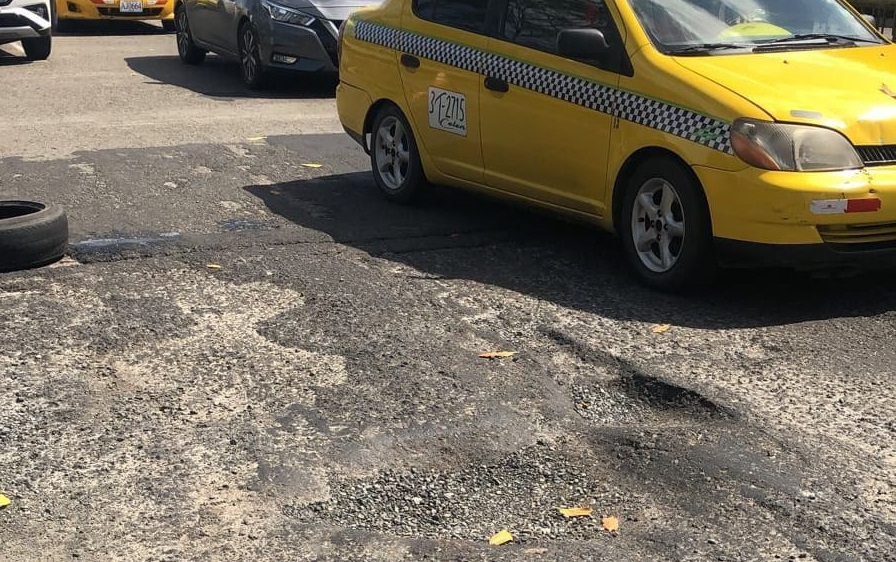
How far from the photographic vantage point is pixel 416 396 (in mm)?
5297

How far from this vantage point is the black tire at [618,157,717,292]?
21.2 ft

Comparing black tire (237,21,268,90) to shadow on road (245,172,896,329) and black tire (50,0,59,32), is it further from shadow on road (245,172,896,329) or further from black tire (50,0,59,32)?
black tire (50,0,59,32)

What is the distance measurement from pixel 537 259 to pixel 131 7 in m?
13.5

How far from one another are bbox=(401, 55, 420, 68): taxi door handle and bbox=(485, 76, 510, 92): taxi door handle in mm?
784

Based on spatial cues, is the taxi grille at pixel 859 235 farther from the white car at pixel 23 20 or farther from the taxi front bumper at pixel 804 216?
the white car at pixel 23 20

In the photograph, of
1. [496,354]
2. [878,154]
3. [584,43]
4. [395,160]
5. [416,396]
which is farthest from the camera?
[395,160]

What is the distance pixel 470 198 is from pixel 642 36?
7.87ft

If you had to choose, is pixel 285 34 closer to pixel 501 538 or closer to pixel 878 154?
pixel 878 154

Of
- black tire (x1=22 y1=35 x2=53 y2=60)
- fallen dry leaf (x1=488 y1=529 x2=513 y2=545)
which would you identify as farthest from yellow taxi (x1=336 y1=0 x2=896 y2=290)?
black tire (x1=22 y1=35 x2=53 y2=60)

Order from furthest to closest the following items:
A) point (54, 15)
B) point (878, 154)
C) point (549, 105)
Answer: point (54, 15), point (549, 105), point (878, 154)

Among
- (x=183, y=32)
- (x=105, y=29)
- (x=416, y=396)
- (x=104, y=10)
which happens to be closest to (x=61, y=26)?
(x=105, y=29)

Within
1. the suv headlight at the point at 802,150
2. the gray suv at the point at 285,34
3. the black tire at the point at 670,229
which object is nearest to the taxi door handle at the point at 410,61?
the black tire at the point at 670,229

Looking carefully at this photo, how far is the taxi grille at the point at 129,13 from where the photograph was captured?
766 inches

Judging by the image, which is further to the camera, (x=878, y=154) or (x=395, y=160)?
(x=395, y=160)
